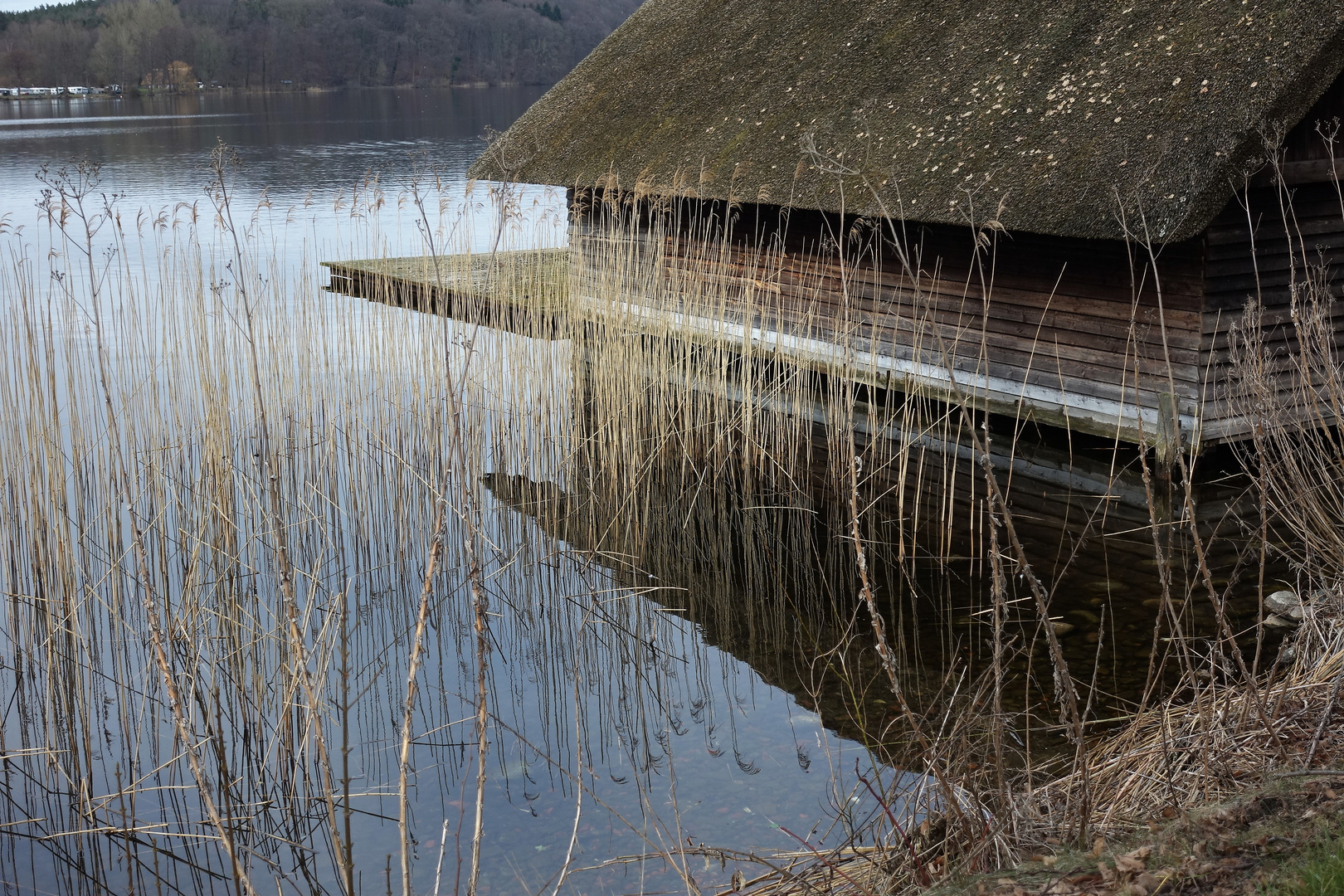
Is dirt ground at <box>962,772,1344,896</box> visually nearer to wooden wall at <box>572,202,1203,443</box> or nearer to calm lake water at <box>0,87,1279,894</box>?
calm lake water at <box>0,87,1279,894</box>

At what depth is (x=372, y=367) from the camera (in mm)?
5621

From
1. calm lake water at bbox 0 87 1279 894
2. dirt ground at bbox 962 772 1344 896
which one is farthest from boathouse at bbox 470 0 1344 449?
dirt ground at bbox 962 772 1344 896

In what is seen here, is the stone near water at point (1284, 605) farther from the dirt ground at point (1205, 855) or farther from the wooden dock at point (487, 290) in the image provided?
the wooden dock at point (487, 290)

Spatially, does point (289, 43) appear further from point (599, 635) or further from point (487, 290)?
point (599, 635)

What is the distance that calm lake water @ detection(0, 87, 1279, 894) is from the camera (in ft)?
10.3

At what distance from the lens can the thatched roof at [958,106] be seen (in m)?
5.39

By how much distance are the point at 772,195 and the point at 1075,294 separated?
78.0 inches

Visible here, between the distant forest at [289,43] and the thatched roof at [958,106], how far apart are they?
57074 mm

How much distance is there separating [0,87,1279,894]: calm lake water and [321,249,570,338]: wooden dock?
0.65ft

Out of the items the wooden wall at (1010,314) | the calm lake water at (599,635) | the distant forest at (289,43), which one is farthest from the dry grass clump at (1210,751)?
the distant forest at (289,43)

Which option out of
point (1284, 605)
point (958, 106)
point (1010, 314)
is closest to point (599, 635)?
point (1284, 605)

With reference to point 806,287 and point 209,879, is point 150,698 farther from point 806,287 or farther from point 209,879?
point 806,287

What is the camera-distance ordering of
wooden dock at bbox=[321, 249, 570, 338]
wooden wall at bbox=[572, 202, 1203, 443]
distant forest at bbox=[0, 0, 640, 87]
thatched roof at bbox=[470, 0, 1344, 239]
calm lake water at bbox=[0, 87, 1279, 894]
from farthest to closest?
1. distant forest at bbox=[0, 0, 640, 87]
2. wooden wall at bbox=[572, 202, 1203, 443]
3. thatched roof at bbox=[470, 0, 1344, 239]
4. wooden dock at bbox=[321, 249, 570, 338]
5. calm lake water at bbox=[0, 87, 1279, 894]

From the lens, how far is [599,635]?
436 cm
